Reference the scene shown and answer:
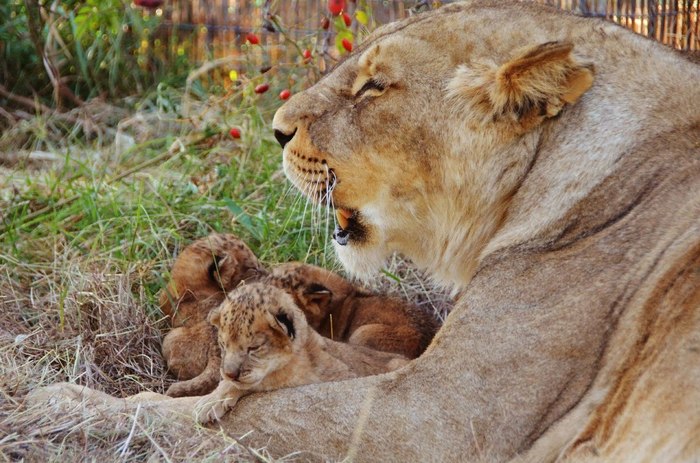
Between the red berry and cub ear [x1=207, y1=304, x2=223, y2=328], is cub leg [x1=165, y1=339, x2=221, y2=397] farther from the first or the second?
the red berry

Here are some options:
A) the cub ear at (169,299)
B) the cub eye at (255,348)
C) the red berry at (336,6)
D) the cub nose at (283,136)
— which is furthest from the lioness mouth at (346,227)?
the red berry at (336,6)

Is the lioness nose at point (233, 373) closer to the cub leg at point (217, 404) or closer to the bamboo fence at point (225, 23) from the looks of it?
the cub leg at point (217, 404)

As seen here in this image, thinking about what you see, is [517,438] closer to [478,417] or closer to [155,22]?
Result: [478,417]

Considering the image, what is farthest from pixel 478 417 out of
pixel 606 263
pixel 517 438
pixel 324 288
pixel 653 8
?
pixel 653 8

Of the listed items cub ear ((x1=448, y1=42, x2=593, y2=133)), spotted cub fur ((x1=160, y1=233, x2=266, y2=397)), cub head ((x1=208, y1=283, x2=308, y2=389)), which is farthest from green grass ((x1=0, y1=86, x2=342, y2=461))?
cub ear ((x1=448, y1=42, x2=593, y2=133))

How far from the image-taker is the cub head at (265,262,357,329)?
4598 mm

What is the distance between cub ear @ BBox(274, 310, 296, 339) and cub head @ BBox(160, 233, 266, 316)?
0.94 metres

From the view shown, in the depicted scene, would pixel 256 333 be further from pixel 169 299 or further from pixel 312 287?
pixel 169 299

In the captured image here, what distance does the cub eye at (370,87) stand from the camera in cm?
366

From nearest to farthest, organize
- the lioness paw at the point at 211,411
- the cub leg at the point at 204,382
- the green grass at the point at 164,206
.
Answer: the lioness paw at the point at 211,411 < the cub leg at the point at 204,382 < the green grass at the point at 164,206

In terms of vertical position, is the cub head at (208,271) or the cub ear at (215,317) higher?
the cub ear at (215,317)

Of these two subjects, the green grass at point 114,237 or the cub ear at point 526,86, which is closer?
the cub ear at point 526,86

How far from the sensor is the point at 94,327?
476 centimetres

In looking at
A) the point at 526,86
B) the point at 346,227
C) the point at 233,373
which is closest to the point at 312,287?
the point at 346,227
